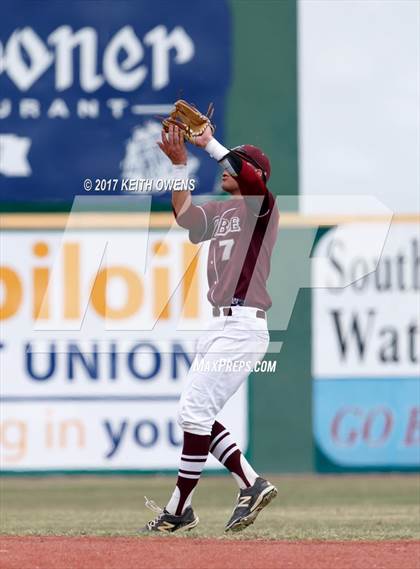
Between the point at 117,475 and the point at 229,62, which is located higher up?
the point at 229,62

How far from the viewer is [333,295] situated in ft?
37.2

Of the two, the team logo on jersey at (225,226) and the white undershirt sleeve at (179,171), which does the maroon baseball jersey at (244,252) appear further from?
the white undershirt sleeve at (179,171)

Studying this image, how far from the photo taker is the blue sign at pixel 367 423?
11.3 m

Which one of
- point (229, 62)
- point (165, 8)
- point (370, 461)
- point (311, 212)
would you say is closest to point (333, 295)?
point (311, 212)

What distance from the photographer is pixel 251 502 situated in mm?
6172

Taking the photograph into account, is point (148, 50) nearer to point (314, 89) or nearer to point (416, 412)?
point (314, 89)

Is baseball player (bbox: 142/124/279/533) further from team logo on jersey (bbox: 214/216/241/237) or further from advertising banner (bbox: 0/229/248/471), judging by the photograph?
advertising banner (bbox: 0/229/248/471)

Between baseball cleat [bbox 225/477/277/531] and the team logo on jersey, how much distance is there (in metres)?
1.30

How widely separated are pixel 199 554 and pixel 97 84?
704 centimetres

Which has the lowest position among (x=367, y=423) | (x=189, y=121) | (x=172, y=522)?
(x=367, y=423)

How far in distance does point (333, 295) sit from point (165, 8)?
122 inches

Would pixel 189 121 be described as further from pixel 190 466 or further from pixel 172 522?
pixel 172 522

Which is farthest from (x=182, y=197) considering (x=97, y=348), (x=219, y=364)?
(x=97, y=348)

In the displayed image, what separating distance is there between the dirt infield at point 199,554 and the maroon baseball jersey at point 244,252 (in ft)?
4.17
